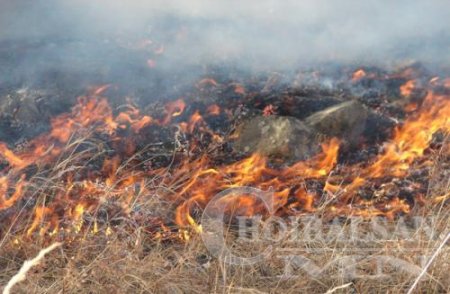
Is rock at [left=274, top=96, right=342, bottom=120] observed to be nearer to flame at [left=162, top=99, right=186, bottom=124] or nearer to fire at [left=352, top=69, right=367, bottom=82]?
fire at [left=352, top=69, right=367, bottom=82]

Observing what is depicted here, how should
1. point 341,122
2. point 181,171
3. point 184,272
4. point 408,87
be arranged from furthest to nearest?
point 408,87 → point 341,122 → point 181,171 → point 184,272

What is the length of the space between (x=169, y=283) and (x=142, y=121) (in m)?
2.18

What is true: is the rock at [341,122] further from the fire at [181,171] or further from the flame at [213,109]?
the flame at [213,109]

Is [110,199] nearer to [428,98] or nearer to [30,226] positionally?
[30,226]

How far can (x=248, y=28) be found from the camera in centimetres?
623

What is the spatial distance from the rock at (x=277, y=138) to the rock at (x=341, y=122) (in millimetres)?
121

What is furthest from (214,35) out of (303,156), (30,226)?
(30,226)

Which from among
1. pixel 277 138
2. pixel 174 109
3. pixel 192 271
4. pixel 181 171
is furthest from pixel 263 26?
pixel 192 271

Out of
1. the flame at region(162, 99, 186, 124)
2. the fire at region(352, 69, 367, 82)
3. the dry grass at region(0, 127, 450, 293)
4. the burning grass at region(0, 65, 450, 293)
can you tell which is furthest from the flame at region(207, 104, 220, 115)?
the dry grass at region(0, 127, 450, 293)

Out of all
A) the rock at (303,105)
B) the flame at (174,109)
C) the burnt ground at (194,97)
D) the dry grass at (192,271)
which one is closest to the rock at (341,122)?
the burnt ground at (194,97)

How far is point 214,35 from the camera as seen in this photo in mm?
6035

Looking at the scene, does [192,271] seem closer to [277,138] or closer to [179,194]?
[179,194]

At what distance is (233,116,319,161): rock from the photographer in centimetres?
445

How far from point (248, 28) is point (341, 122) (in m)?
2.09
